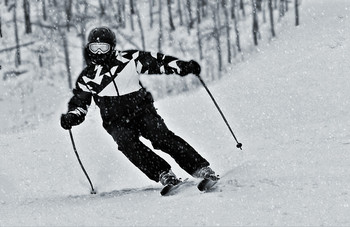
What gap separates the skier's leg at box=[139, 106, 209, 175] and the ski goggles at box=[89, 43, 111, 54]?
0.60m

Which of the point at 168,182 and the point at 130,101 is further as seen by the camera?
the point at 130,101

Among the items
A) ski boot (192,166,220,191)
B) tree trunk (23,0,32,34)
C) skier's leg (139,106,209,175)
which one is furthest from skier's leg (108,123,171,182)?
tree trunk (23,0,32,34)

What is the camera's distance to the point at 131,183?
17.4 feet

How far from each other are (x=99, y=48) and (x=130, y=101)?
1.60ft

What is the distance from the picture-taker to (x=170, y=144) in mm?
4418

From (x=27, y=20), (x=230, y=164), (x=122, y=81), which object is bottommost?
(x=230, y=164)

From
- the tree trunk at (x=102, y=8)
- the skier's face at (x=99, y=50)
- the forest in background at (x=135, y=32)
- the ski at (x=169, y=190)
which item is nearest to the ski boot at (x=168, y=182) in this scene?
the ski at (x=169, y=190)

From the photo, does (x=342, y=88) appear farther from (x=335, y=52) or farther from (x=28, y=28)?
(x=28, y=28)

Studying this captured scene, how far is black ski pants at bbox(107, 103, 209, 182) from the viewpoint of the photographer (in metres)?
4.35

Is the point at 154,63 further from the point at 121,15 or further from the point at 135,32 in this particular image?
the point at 121,15

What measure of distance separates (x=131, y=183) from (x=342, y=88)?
13.1 ft

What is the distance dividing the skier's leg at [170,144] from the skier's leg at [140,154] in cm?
10

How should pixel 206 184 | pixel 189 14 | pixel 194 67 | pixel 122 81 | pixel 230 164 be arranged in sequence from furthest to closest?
pixel 189 14 → pixel 230 164 → pixel 122 81 → pixel 194 67 → pixel 206 184

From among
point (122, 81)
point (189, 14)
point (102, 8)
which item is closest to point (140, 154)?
point (122, 81)
